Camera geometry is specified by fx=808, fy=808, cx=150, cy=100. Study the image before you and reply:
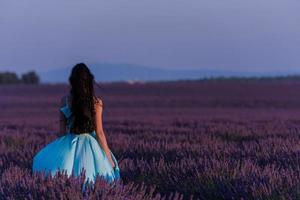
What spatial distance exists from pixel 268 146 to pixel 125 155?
5.28ft

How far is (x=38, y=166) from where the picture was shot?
6629 millimetres

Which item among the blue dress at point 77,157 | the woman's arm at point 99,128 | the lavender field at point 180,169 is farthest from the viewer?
the woman's arm at point 99,128

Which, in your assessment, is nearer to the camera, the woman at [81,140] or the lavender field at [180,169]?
the lavender field at [180,169]

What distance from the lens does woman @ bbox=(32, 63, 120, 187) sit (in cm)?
662

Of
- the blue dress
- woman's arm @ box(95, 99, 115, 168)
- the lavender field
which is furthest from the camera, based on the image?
woman's arm @ box(95, 99, 115, 168)

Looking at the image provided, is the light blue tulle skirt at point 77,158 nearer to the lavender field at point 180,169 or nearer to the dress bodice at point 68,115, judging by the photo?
the dress bodice at point 68,115

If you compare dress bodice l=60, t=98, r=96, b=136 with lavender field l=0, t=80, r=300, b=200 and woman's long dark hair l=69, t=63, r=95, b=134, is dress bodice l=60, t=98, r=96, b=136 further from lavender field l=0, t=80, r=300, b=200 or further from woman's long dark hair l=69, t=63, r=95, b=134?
lavender field l=0, t=80, r=300, b=200

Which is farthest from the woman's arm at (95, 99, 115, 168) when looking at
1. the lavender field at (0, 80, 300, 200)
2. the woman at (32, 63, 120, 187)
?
the lavender field at (0, 80, 300, 200)

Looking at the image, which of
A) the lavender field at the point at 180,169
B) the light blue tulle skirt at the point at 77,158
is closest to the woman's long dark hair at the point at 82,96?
the light blue tulle skirt at the point at 77,158

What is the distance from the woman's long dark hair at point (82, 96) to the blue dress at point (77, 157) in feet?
0.32

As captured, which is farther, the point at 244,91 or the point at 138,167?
the point at 244,91

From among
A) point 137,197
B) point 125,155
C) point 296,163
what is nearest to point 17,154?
point 125,155

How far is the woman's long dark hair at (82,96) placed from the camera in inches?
263

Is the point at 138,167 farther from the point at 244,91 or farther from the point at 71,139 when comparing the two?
the point at 244,91
